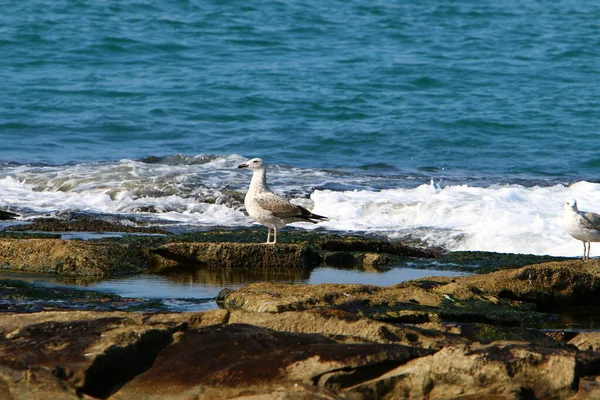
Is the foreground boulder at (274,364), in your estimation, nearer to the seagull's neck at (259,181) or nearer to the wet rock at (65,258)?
the wet rock at (65,258)

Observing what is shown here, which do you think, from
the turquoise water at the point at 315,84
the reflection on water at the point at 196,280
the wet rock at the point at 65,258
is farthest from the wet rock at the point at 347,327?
the turquoise water at the point at 315,84

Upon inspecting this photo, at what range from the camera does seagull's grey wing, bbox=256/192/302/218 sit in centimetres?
921

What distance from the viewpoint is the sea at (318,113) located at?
13.4 meters

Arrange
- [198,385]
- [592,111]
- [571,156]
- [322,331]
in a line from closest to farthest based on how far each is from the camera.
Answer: [198,385] < [322,331] < [571,156] < [592,111]

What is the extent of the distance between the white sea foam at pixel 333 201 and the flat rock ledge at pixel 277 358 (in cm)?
638

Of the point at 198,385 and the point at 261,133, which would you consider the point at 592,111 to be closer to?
the point at 261,133

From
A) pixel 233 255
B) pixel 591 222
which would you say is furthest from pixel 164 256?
pixel 591 222

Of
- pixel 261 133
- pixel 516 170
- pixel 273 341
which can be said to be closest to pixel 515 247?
pixel 516 170

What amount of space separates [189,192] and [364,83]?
10.3 metres

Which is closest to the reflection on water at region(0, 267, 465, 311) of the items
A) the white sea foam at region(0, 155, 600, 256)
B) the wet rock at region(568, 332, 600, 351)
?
the wet rock at region(568, 332, 600, 351)

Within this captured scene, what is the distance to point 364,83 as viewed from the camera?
23469 millimetres

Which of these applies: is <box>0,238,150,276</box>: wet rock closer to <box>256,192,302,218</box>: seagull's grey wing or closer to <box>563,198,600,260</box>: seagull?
<box>256,192,302,218</box>: seagull's grey wing

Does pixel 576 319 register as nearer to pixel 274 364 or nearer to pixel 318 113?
pixel 274 364

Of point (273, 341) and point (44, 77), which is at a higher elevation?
point (44, 77)
